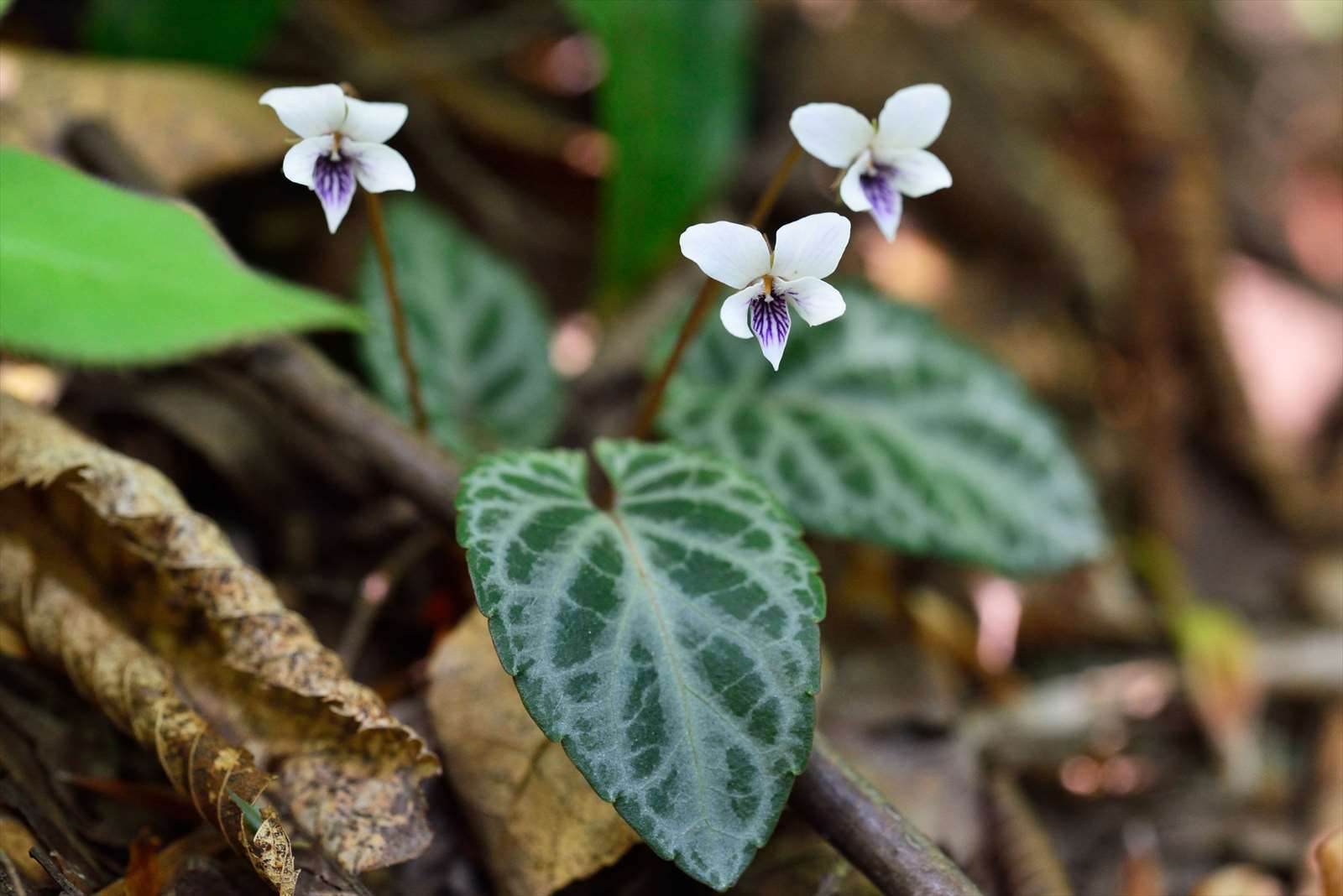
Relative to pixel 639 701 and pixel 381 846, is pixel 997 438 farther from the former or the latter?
pixel 381 846

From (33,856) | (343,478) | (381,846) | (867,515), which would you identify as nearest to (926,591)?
(867,515)

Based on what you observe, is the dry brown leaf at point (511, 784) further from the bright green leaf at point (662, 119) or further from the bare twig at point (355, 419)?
the bright green leaf at point (662, 119)

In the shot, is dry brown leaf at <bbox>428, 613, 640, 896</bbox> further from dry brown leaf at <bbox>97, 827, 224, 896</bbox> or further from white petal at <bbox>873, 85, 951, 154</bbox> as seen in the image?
white petal at <bbox>873, 85, 951, 154</bbox>

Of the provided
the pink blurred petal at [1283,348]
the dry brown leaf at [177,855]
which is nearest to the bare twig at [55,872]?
the dry brown leaf at [177,855]

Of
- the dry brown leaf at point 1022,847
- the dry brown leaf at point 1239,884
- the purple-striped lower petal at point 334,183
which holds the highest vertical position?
the purple-striped lower petal at point 334,183

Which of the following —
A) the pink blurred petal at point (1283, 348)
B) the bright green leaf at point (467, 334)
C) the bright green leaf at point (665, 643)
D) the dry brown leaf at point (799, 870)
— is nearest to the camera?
the bright green leaf at point (665, 643)

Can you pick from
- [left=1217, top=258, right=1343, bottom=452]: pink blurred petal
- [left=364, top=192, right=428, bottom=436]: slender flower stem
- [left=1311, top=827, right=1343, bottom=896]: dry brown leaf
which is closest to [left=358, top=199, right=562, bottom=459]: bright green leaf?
[left=364, top=192, right=428, bottom=436]: slender flower stem

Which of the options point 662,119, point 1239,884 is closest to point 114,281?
point 662,119

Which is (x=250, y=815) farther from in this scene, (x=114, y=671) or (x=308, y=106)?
(x=308, y=106)
